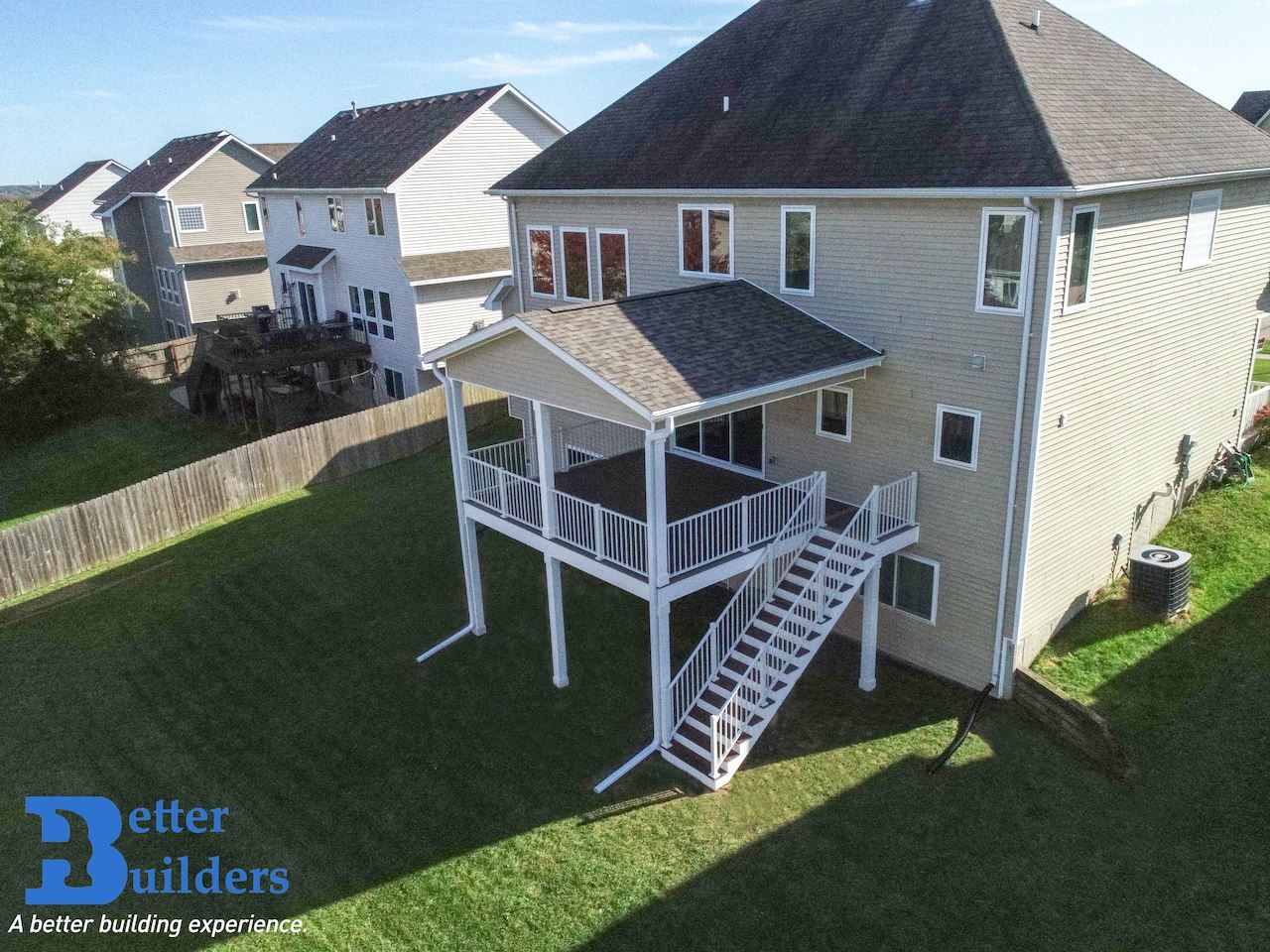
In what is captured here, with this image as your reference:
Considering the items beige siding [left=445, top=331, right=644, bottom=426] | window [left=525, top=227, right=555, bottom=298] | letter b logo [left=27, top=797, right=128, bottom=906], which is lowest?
letter b logo [left=27, top=797, right=128, bottom=906]

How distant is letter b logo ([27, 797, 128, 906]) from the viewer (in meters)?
11.7

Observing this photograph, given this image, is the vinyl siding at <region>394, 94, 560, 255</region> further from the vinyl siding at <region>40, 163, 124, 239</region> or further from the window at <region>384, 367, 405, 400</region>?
the vinyl siding at <region>40, 163, 124, 239</region>

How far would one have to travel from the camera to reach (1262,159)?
15.5m

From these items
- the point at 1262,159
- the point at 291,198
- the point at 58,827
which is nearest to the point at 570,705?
the point at 58,827

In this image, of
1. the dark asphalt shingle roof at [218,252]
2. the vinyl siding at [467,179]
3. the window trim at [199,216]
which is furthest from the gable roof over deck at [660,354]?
the window trim at [199,216]

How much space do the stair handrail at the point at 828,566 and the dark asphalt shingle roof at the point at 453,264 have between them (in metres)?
A: 17.7

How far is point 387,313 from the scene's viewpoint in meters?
31.0

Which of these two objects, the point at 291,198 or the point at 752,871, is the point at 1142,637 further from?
the point at 291,198

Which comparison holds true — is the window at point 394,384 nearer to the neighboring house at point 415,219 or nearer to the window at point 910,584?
the neighboring house at point 415,219

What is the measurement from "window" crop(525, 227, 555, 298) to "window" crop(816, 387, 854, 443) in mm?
7785

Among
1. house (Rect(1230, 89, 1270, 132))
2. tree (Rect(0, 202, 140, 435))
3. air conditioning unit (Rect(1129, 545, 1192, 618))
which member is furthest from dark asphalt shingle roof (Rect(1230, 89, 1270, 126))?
tree (Rect(0, 202, 140, 435))

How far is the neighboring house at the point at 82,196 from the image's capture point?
60000 mm

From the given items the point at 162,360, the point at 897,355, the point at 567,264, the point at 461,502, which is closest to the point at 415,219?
the point at 567,264

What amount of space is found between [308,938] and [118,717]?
259 inches
